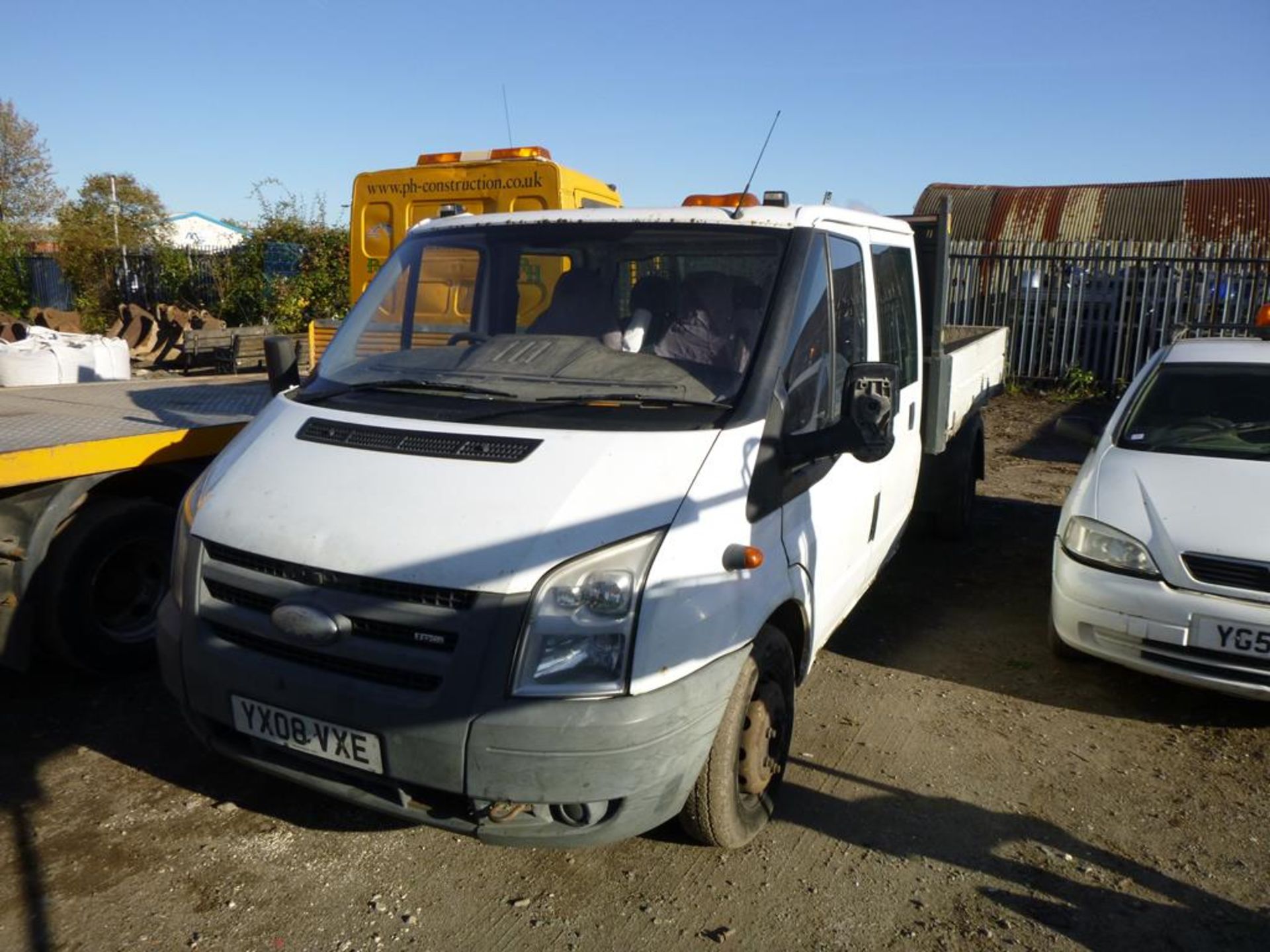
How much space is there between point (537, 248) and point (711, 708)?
2.15 m

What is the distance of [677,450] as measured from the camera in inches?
115

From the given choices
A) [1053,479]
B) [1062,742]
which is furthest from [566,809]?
[1053,479]

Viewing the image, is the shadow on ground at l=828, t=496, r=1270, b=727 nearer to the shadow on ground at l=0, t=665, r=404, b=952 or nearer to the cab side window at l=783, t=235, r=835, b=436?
the cab side window at l=783, t=235, r=835, b=436

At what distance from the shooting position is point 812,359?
3.50 meters

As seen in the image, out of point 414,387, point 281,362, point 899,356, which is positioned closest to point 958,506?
point 899,356

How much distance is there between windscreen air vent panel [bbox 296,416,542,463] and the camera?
9.69ft

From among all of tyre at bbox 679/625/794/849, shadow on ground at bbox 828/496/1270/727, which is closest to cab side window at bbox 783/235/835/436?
tyre at bbox 679/625/794/849

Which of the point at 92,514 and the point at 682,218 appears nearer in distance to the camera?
the point at 682,218

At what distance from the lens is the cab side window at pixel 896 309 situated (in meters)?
4.30

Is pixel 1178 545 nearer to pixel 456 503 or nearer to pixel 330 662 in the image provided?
pixel 456 503

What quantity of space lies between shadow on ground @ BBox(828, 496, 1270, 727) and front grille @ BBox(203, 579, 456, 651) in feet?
9.87

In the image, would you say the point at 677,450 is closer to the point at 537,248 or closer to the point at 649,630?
the point at 649,630

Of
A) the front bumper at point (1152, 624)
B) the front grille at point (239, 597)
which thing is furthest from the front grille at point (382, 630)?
the front bumper at point (1152, 624)

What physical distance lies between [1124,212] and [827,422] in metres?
16.2
